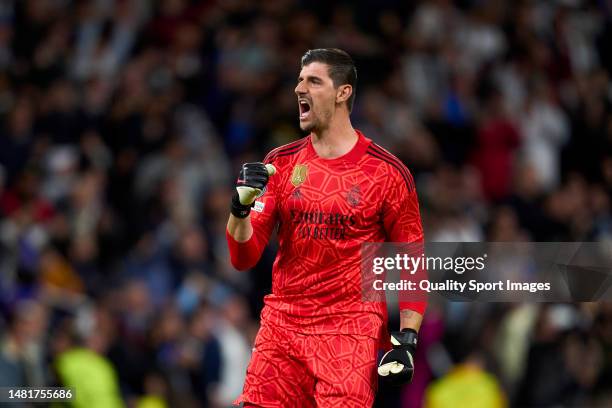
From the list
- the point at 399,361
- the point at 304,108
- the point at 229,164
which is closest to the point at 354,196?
the point at 304,108

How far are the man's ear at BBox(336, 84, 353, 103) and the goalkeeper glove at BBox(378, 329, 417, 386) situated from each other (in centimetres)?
127

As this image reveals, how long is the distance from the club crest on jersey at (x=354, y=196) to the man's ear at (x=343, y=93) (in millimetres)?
496

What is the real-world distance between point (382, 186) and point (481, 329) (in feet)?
19.0

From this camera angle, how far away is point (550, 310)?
39.0ft

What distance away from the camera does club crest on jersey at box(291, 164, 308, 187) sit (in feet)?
21.1

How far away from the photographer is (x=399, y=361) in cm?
611

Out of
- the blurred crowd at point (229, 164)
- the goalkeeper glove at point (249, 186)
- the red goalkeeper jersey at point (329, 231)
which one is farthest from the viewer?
the blurred crowd at point (229, 164)

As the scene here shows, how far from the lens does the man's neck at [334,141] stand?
6.48 m

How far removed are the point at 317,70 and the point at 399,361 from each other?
1.57 m

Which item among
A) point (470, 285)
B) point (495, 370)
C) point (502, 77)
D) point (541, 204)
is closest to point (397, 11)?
point (502, 77)

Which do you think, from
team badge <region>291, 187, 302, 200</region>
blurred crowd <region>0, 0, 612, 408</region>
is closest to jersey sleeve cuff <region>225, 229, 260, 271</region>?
team badge <region>291, 187, 302, 200</region>

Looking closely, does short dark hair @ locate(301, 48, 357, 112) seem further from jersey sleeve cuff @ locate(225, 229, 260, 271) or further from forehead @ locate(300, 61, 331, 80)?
jersey sleeve cuff @ locate(225, 229, 260, 271)

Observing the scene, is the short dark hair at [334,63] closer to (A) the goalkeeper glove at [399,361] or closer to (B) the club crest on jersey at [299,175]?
(B) the club crest on jersey at [299,175]

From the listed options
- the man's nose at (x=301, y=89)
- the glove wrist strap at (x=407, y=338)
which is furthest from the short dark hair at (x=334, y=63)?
the glove wrist strap at (x=407, y=338)
